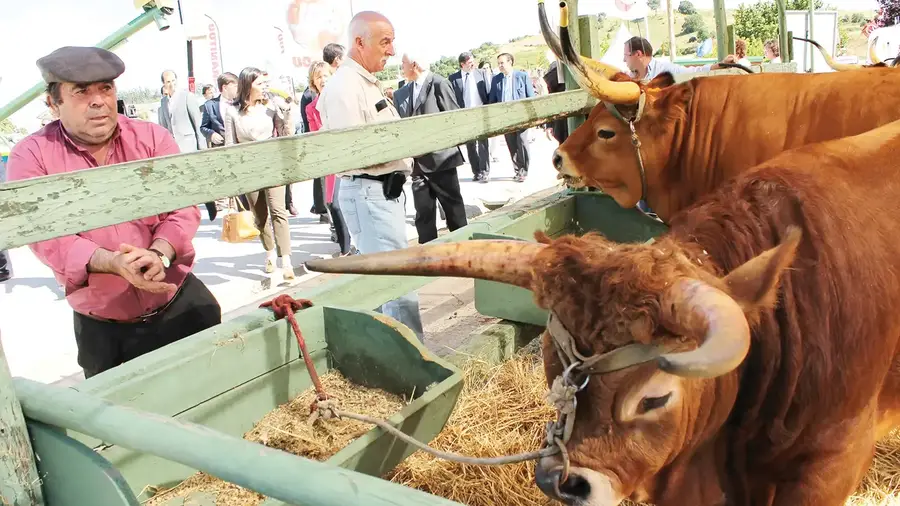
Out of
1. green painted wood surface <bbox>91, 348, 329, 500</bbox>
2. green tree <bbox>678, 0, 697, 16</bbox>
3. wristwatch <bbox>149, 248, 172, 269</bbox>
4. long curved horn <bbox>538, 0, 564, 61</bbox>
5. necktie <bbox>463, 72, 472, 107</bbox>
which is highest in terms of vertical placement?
green tree <bbox>678, 0, 697, 16</bbox>

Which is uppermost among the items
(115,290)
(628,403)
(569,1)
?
(569,1)

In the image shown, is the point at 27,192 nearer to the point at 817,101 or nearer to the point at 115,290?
the point at 115,290

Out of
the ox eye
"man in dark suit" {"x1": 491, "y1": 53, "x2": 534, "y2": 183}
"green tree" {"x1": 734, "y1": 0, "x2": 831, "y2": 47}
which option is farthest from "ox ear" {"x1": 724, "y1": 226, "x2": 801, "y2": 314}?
"green tree" {"x1": 734, "y1": 0, "x2": 831, "y2": 47}

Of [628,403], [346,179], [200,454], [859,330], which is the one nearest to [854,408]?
[859,330]

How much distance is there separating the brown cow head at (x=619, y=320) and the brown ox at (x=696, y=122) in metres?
2.02

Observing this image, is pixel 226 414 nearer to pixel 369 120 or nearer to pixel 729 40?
pixel 369 120

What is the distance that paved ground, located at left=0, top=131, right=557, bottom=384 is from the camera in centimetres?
496

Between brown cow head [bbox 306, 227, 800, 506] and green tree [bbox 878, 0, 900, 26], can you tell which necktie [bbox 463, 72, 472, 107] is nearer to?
brown cow head [bbox 306, 227, 800, 506]

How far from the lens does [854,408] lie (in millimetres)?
1811

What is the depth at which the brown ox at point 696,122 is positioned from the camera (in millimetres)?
3443

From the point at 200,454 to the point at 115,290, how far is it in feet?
5.15

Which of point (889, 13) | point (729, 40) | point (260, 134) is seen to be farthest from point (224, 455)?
point (889, 13)

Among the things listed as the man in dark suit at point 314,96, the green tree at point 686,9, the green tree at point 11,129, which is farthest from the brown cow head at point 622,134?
the green tree at point 686,9

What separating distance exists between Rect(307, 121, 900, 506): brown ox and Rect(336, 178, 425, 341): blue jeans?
82.0 inches
